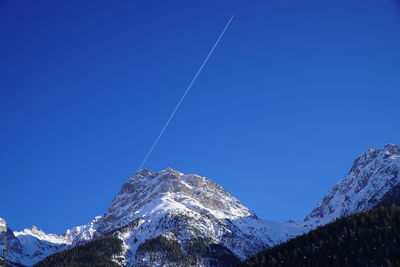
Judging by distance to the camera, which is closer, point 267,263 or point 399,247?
point 399,247

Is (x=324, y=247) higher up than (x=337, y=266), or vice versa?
(x=324, y=247)

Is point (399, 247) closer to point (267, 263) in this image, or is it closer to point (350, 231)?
point (350, 231)

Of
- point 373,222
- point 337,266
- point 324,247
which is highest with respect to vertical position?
point 373,222

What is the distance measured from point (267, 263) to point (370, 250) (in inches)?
1683

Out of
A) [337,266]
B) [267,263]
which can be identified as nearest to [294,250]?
[267,263]

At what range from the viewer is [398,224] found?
18812cm

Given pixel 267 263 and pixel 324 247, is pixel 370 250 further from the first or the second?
pixel 267 263

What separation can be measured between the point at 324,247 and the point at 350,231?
1244 cm

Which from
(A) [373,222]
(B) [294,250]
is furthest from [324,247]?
(A) [373,222]

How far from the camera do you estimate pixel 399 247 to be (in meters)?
166

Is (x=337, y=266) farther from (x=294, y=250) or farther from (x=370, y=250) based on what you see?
(x=294, y=250)

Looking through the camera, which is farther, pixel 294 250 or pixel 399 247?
pixel 294 250

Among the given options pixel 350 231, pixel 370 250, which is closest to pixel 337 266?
pixel 370 250

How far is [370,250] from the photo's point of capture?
6678 inches
